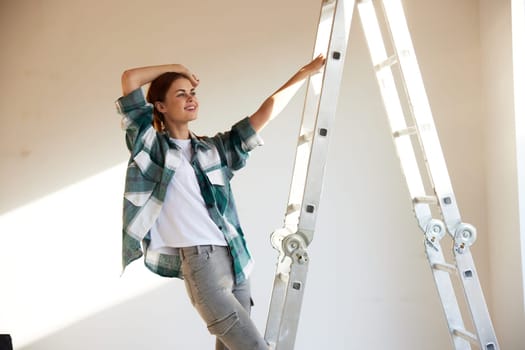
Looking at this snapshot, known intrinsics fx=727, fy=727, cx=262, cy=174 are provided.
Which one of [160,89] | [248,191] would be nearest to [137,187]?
[160,89]

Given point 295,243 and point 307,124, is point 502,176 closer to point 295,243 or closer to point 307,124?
point 307,124

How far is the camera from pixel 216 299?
2.34 meters

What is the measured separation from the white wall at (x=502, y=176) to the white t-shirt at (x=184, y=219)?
1.92 m

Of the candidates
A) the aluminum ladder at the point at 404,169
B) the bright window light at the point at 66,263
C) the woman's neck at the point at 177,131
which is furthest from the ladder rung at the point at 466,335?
the bright window light at the point at 66,263

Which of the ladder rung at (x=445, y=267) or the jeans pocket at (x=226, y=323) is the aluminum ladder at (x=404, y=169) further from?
the jeans pocket at (x=226, y=323)

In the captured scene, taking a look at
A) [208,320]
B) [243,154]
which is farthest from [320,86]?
[208,320]

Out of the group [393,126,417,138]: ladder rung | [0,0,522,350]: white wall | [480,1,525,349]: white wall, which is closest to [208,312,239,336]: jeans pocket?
[393,126,417,138]: ladder rung

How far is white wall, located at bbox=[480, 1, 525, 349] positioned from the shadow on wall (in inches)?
64.0

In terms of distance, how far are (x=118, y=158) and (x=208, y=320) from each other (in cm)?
199

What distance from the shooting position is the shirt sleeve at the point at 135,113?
8.03 ft

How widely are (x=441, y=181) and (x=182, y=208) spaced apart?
101 centimetres

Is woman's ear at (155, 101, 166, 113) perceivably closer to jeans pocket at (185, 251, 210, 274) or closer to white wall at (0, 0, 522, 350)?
jeans pocket at (185, 251, 210, 274)

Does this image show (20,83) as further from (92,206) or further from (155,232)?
(155,232)

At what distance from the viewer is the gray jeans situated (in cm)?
234
